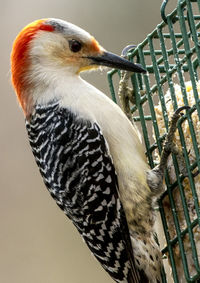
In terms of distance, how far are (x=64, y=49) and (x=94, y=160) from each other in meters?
0.83

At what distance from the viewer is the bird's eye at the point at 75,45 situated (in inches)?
226

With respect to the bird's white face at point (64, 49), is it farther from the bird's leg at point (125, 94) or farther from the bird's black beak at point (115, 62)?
the bird's leg at point (125, 94)

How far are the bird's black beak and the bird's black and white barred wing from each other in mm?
421

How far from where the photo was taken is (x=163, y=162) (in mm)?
5402

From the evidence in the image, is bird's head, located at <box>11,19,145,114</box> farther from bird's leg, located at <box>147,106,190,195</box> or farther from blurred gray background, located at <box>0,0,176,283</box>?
blurred gray background, located at <box>0,0,176,283</box>

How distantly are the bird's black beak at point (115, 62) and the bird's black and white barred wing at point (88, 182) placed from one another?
16.6 inches

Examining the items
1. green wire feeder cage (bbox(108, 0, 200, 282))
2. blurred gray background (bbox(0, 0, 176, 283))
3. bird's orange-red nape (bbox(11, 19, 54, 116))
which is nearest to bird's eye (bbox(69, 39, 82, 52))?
bird's orange-red nape (bbox(11, 19, 54, 116))

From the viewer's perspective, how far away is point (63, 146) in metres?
5.41

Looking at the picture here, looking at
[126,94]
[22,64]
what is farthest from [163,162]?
[22,64]

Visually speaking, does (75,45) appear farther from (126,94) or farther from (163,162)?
(163,162)

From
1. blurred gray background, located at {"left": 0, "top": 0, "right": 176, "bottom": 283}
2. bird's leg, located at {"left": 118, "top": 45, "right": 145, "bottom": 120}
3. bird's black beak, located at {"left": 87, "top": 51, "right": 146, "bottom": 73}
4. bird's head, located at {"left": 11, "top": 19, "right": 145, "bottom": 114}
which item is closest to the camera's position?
bird's black beak, located at {"left": 87, "top": 51, "right": 146, "bottom": 73}

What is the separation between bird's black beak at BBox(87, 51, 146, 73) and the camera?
5461 mm

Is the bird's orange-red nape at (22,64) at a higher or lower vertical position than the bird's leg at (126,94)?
higher

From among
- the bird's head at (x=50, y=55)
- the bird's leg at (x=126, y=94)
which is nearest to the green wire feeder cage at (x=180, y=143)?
the bird's leg at (x=126, y=94)
